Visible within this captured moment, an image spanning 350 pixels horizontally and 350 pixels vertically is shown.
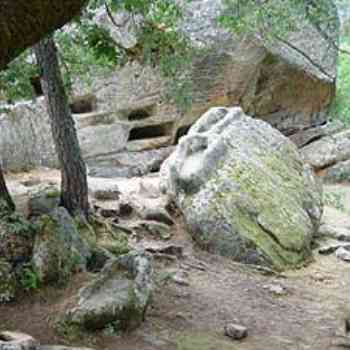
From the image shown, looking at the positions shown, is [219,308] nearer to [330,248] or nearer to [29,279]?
[29,279]

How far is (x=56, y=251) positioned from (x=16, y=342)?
1.41 metres

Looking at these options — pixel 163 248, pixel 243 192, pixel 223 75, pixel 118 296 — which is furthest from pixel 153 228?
pixel 223 75

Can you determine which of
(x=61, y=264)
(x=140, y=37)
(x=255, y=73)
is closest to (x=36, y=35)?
(x=61, y=264)

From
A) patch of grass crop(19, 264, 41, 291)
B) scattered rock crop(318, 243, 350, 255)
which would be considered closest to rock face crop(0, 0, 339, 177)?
scattered rock crop(318, 243, 350, 255)

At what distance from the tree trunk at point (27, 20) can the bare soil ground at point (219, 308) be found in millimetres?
2295

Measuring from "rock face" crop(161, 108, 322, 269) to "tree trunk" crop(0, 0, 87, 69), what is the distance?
4925 millimetres

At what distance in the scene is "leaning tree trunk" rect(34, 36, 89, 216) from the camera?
18.9 feet

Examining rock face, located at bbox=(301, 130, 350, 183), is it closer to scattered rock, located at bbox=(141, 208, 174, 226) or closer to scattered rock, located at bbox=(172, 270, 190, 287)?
scattered rock, located at bbox=(141, 208, 174, 226)

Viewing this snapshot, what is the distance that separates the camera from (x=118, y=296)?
4164mm

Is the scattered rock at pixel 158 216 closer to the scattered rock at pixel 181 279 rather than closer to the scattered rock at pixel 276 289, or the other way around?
the scattered rock at pixel 181 279

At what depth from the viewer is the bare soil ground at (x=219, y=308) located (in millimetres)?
4160

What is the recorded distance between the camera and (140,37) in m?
6.45

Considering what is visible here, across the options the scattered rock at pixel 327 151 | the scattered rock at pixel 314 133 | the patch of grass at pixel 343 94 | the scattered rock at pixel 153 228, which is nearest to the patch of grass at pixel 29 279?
the scattered rock at pixel 153 228

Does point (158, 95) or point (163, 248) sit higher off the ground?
point (158, 95)
